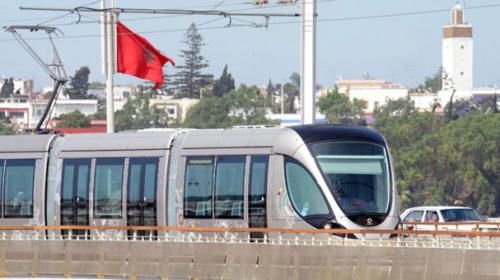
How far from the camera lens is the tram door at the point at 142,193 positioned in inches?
1297

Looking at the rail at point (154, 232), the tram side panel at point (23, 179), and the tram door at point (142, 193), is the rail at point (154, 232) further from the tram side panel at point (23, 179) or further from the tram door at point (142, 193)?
the tram side panel at point (23, 179)

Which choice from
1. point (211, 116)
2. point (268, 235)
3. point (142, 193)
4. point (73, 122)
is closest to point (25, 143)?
point (142, 193)

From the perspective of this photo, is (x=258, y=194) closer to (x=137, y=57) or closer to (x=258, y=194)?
(x=258, y=194)

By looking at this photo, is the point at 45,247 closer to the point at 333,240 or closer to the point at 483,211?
the point at 333,240

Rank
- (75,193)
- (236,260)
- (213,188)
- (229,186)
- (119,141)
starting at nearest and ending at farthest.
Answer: (236,260) < (229,186) < (213,188) < (119,141) < (75,193)

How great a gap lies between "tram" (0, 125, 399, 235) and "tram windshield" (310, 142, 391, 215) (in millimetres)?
25

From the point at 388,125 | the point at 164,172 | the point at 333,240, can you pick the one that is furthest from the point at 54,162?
the point at 388,125

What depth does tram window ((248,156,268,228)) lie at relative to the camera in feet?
102

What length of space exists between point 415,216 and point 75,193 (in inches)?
511

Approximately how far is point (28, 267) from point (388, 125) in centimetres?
12386

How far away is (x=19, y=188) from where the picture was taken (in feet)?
115

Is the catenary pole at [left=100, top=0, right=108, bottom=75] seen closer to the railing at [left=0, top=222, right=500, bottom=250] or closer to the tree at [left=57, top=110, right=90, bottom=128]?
the railing at [left=0, top=222, right=500, bottom=250]

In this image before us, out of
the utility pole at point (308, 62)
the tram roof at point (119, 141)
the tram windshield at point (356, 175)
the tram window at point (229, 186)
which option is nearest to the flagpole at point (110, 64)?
the utility pole at point (308, 62)

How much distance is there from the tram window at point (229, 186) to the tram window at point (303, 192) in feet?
4.00
